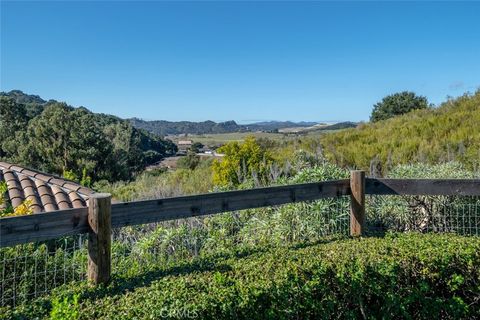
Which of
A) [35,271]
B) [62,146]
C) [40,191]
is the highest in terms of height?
[62,146]

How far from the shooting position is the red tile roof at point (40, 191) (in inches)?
272

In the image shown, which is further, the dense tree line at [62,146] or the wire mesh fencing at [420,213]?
the dense tree line at [62,146]

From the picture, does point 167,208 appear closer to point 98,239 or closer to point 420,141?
point 98,239

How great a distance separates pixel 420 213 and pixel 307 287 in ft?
12.6

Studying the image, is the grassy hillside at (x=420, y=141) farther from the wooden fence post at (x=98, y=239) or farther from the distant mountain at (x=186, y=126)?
the distant mountain at (x=186, y=126)

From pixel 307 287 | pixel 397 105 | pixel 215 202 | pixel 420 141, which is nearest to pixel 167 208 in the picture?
pixel 215 202

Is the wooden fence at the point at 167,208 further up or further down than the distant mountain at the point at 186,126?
further down

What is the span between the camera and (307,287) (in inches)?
122

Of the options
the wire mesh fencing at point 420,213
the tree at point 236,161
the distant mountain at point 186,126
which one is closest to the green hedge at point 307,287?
the wire mesh fencing at point 420,213

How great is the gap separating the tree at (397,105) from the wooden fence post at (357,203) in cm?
2381

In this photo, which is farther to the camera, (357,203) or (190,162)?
(190,162)

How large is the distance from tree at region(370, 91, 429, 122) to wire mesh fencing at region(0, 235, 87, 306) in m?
25.8

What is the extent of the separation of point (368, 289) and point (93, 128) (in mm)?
31952

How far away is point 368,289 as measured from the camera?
340 centimetres
